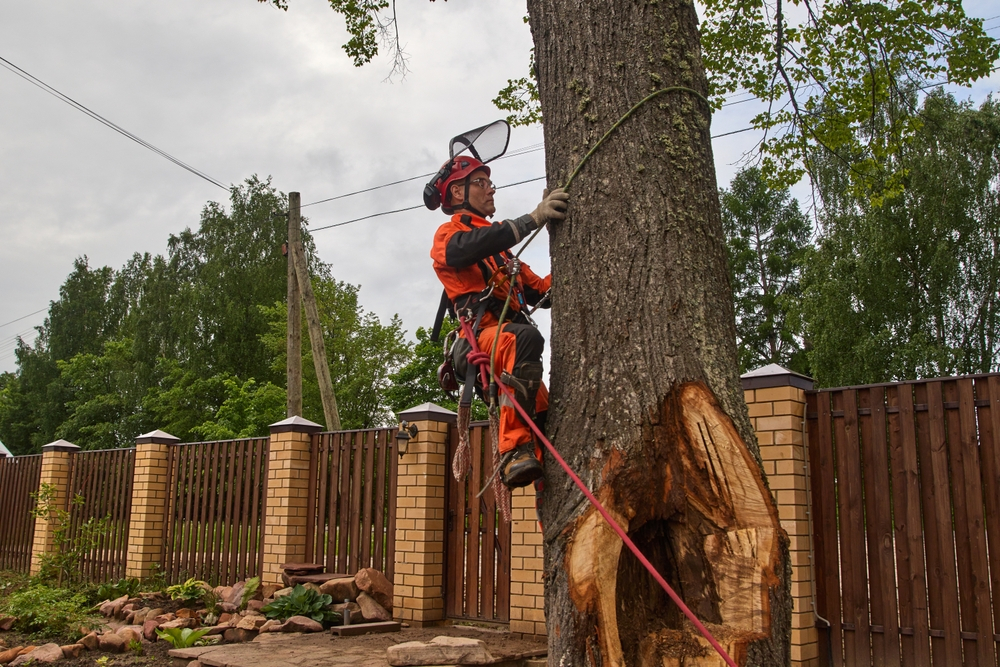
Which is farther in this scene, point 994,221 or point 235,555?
point 994,221

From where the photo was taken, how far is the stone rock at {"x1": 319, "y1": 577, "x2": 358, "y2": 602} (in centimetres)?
770

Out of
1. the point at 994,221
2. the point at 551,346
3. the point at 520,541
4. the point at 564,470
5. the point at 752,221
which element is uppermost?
the point at 752,221

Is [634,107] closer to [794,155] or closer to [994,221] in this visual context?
[794,155]

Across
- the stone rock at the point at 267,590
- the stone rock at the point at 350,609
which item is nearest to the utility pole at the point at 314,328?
the stone rock at the point at 267,590

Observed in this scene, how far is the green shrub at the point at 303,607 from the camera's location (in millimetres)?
7410

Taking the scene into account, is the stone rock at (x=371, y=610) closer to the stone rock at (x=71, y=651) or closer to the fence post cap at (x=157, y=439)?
the stone rock at (x=71, y=651)

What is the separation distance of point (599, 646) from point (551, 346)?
1.00m

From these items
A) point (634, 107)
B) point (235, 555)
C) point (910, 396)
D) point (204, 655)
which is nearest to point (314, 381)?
point (235, 555)

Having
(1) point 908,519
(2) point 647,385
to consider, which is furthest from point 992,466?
(2) point 647,385

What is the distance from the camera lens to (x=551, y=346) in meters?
2.88

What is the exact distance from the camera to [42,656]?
6570 mm

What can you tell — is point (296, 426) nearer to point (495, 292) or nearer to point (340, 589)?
point (340, 589)

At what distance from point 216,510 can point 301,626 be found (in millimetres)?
3885

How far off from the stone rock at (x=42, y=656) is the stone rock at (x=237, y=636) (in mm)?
1289
